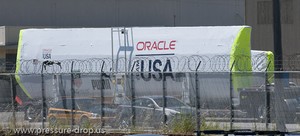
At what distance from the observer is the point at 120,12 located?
174 ft

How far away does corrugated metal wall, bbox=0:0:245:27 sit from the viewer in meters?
50.3

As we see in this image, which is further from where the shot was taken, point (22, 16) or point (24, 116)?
point (22, 16)

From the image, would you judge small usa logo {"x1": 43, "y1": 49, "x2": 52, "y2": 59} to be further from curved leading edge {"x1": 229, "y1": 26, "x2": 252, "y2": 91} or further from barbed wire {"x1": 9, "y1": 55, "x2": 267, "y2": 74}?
curved leading edge {"x1": 229, "y1": 26, "x2": 252, "y2": 91}

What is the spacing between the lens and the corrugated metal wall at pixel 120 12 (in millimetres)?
50344

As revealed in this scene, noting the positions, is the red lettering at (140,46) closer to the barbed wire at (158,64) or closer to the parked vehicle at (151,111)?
the barbed wire at (158,64)

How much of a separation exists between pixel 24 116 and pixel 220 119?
→ 5967 mm

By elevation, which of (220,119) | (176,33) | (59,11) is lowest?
(220,119)

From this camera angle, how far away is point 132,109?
21078 millimetres

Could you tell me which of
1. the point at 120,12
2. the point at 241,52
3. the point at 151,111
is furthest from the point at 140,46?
the point at 120,12

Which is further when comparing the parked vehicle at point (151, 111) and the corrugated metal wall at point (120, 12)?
the corrugated metal wall at point (120, 12)

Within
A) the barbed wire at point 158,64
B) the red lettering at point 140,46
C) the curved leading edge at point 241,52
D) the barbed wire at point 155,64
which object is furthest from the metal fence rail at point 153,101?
the red lettering at point 140,46

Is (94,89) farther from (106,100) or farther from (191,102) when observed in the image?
(191,102)

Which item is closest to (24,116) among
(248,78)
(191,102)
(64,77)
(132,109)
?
(64,77)

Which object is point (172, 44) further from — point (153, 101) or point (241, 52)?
point (153, 101)
